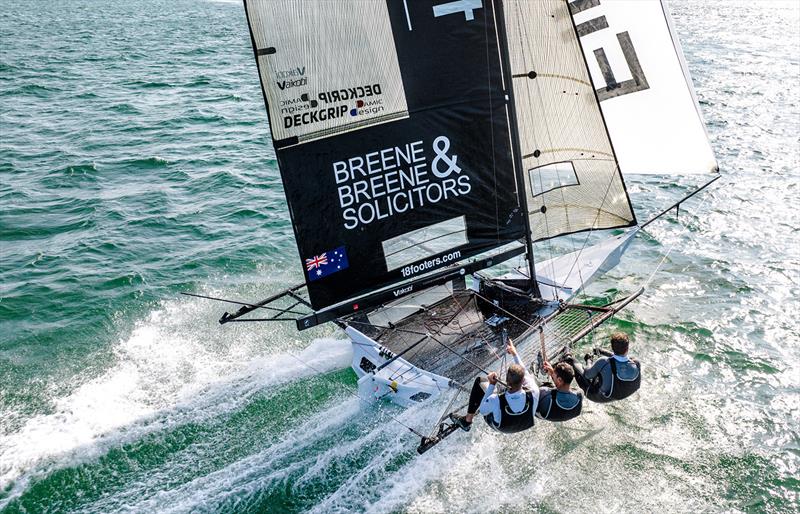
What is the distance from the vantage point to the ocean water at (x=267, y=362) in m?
8.79

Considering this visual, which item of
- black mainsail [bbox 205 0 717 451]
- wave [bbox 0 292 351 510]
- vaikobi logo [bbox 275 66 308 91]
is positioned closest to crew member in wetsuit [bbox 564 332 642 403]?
black mainsail [bbox 205 0 717 451]

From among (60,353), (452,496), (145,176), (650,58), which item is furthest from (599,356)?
(145,176)

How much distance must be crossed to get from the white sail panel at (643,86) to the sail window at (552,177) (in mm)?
999

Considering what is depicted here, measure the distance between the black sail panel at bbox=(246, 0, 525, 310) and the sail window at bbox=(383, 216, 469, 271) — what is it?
2cm

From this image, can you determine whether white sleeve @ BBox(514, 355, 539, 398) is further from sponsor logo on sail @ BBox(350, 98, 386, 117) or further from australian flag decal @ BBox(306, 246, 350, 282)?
sponsor logo on sail @ BBox(350, 98, 386, 117)

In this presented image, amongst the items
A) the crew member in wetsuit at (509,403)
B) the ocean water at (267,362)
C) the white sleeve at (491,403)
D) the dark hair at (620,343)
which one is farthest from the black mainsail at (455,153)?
the ocean water at (267,362)

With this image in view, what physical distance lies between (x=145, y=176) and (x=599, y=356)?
13.7m

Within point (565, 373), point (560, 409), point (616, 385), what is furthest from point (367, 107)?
point (616, 385)

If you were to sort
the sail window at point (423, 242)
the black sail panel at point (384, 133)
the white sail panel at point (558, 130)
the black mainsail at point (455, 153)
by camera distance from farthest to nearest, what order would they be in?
the white sail panel at point (558, 130) → the sail window at point (423, 242) → the black mainsail at point (455, 153) → the black sail panel at point (384, 133)

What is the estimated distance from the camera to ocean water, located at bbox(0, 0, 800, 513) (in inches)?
346

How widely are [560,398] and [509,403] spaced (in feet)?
2.42

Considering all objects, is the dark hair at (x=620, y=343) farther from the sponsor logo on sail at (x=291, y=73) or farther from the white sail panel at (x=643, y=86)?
the sponsor logo on sail at (x=291, y=73)

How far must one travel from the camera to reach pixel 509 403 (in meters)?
8.02

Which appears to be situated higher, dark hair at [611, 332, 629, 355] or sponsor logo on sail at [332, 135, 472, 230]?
sponsor logo on sail at [332, 135, 472, 230]
